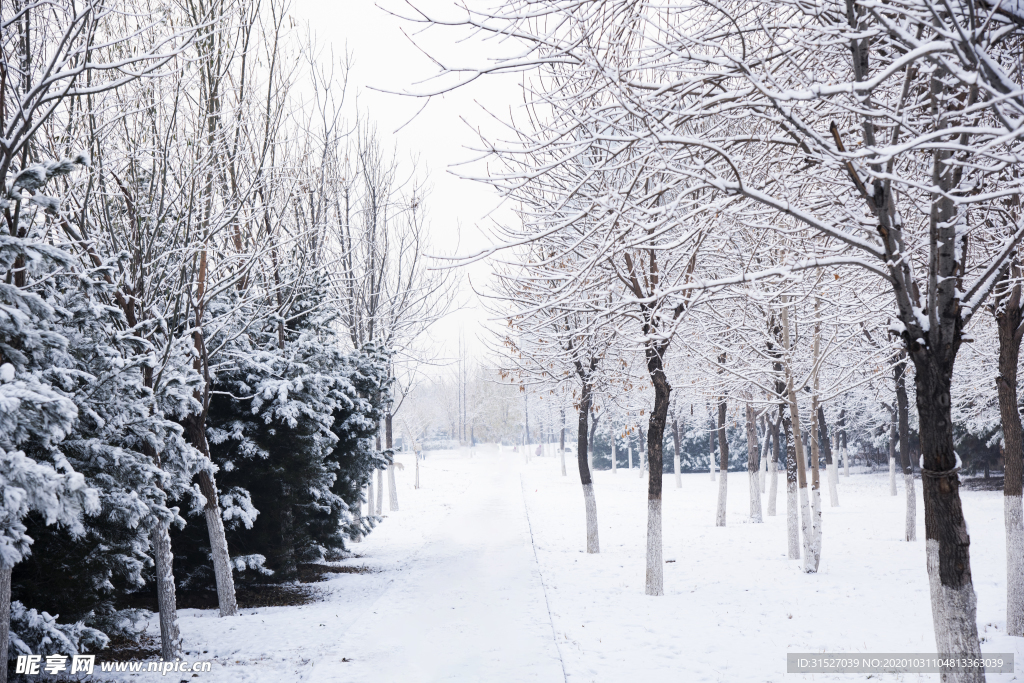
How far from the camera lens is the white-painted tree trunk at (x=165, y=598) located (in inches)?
290

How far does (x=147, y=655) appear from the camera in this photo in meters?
7.58

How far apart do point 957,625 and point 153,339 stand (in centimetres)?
893

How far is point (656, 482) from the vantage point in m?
10.7

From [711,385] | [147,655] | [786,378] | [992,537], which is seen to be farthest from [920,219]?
[992,537]

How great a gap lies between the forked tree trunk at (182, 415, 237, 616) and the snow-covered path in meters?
2.03

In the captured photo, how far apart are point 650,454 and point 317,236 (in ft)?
24.7

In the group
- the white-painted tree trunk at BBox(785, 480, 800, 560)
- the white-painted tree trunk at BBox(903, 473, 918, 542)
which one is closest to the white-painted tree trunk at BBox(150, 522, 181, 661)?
the white-painted tree trunk at BBox(785, 480, 800, 560)

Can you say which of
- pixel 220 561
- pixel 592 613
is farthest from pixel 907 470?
pixel 220 561

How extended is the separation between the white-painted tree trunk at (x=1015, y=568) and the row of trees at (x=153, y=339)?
906 centimetres

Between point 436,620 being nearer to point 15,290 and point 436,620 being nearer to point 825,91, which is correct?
point 15,290

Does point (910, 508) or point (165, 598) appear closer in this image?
point (165, 598)

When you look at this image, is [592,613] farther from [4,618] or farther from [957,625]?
[4,618]

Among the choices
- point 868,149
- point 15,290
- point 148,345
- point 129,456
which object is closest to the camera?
point 868,149

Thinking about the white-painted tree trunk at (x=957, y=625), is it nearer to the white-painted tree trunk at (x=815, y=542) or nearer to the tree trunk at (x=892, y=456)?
the white-painted tree trunk at (x=815, y=542)
